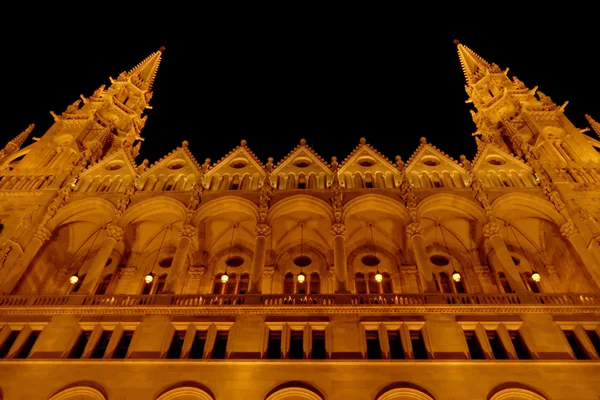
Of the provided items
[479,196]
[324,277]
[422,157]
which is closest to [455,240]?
[479,196]

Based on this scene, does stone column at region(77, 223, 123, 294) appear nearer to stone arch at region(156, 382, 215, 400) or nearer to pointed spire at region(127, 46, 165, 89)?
stone arch at region(156, 382, 215, 400)

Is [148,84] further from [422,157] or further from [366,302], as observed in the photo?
[366,302]

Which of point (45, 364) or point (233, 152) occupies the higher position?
point (233, 152)

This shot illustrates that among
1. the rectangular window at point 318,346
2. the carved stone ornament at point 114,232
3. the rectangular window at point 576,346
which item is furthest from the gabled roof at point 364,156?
the rectangular window at point 576,346

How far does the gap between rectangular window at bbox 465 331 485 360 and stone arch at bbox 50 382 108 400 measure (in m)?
13.3

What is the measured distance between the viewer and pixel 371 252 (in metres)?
29.7

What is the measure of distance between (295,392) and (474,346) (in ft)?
23.7

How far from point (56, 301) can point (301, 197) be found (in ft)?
41.5

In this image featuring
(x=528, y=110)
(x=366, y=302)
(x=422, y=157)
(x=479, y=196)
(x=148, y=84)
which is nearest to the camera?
(x=366, y=302)

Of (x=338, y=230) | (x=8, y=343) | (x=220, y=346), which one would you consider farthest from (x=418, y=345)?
(x=8, y=343)

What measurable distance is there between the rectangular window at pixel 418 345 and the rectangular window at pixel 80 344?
1269 centimetres

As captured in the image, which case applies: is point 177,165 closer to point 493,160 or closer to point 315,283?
point 315,283

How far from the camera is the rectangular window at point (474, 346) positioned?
1969 centimetres

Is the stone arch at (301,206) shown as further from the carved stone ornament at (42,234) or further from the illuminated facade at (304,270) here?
the carved stone ornament at (42,234)
